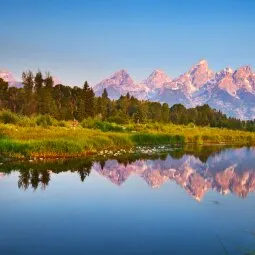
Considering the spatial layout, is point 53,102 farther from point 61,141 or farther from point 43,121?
point 61,141

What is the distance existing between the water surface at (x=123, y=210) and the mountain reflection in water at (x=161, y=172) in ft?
0.22

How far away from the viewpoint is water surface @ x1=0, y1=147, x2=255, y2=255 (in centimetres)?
1399

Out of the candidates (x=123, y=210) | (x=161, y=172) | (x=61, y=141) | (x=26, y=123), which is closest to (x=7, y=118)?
(x=26, y=123)

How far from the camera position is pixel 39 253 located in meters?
13.0

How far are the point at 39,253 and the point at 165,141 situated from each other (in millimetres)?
50616

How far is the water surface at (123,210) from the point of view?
14.0m

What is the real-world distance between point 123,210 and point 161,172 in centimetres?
1339

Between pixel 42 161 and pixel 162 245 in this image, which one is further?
pixel 42 161

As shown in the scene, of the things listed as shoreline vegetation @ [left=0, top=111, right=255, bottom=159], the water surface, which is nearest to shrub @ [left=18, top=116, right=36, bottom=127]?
shoreline vegetation @ [left=0, top=111, right=255, bottom=159]

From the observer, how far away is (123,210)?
62.2ft

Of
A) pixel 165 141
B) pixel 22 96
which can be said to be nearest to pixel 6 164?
pixel 165 141

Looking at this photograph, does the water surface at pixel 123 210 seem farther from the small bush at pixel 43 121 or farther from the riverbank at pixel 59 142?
the small bush at pixel 43 121

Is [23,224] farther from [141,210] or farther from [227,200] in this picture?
[227,200]

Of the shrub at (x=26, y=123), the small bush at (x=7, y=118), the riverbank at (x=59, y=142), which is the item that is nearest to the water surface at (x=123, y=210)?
the riverbank at (x=59, y=142)
